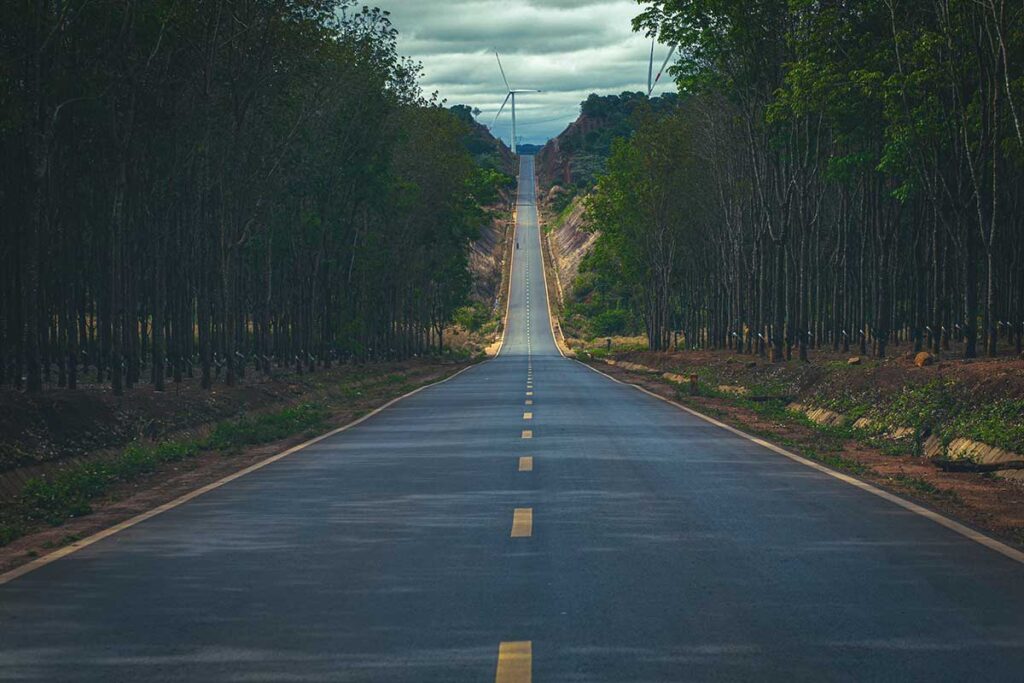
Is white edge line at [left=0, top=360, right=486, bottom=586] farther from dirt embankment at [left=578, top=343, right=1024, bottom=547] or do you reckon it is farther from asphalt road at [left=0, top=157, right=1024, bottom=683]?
dirt embankment at [left=578, top=343, right=1024, bottom=547]

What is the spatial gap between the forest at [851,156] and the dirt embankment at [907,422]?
478 cm

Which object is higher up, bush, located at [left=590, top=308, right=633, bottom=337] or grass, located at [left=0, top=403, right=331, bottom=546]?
grass, located at [left=0, top=403, right=331, bottom=546]

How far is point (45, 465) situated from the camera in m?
19.3

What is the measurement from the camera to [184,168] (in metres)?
45.0

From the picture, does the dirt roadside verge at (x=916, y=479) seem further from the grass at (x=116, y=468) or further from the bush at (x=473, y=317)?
the bush at (x=473, y=317)

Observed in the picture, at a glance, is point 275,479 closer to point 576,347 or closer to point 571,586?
point 571,586

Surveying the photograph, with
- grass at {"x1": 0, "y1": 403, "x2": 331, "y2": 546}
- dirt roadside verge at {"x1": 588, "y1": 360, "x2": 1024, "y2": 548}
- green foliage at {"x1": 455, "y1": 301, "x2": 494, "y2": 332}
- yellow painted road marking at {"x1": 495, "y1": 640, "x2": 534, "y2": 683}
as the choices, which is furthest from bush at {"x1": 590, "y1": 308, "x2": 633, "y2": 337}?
yellow painted road marking at {"x1": 495, "y1": 640, "x2": 534, "y2": 683}

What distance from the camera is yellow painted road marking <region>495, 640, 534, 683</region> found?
7.18 m

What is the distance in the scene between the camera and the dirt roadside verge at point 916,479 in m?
13.8

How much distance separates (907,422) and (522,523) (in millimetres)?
13269

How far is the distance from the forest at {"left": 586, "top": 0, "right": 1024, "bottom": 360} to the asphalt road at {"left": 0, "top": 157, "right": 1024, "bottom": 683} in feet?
59.5

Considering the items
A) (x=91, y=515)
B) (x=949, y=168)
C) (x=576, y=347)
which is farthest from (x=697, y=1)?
(x=576, y=347)

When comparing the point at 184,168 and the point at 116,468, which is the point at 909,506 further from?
the point at 184,168

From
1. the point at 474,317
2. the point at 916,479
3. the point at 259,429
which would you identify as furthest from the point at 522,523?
the point at 474,317
